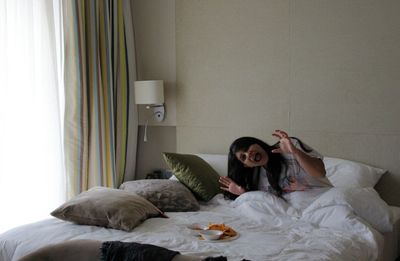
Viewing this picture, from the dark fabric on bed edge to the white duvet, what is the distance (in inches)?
9.9

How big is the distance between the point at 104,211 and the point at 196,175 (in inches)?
33.8

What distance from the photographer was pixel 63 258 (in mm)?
1737

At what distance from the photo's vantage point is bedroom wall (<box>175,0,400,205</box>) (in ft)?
9.77

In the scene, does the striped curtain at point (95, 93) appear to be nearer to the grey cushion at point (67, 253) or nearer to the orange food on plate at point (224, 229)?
the orange food on plate at point (224, 229)

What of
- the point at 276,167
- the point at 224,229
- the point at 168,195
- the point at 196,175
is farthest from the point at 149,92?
the point at 224,229

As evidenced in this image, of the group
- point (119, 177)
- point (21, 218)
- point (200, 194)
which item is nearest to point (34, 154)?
point (21, 218)

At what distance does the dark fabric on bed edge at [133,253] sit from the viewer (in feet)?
5.63

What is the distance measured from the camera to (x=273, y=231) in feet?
7.58

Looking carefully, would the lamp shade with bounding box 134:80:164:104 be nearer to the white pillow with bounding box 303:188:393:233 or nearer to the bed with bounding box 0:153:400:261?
the bed with bounding box 0:153:400:261

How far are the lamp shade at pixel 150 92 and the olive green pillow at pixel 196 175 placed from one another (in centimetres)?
67

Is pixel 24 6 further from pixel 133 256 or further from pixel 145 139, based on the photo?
pixel 133 256

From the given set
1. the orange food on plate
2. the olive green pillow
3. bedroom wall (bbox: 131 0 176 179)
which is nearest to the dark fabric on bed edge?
the orange food on plate

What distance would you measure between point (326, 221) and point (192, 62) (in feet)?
6.07

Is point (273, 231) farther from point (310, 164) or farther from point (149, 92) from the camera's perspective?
point (149, 92)
